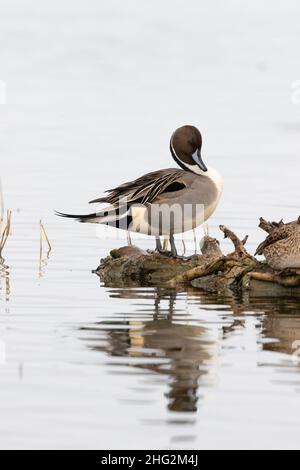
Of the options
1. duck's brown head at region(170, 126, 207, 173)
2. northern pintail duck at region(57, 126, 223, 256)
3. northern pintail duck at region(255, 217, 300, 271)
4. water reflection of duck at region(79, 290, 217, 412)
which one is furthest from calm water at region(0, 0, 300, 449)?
duck's brown head at region(170, 126, 207, 173)

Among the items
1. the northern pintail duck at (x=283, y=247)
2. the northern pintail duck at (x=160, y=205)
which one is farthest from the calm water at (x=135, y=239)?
the northern pintail duck at (x=160, y=205)

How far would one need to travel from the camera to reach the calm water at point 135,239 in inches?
303

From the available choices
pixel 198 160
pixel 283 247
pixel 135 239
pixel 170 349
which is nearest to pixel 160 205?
pixel 198 160

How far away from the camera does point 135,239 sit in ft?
47.3

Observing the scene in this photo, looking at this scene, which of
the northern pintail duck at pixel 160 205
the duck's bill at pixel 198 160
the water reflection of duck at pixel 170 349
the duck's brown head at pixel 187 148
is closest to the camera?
the water reflection of duck at pixel 170 349

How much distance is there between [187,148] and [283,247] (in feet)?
6.52

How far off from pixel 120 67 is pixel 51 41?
4739 millimetres

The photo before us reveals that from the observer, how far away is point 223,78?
30328 mm

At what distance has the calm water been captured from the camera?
7.69m

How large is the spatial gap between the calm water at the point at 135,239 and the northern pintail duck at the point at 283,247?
0.38 meters

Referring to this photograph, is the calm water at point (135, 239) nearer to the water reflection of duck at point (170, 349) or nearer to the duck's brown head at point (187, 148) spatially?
the water reflection of duck at point (170, 349)

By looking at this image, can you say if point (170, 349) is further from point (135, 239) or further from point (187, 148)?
point (135, 239)

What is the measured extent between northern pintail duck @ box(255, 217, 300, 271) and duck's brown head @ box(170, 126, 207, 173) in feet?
5.05

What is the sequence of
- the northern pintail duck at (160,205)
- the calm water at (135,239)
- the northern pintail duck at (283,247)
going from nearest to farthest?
the calm water at (135,239), the northern pintail duck at (283,247), the northern pintail duck at (160,205)
